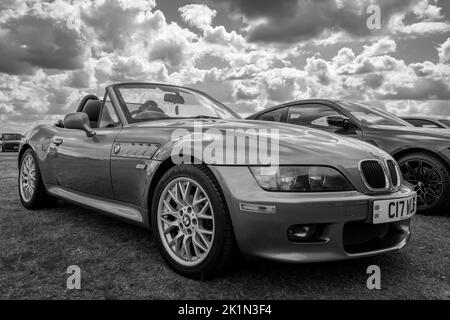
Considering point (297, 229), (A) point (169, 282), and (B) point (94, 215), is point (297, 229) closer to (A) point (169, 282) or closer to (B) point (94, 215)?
(A) point (169, 282)

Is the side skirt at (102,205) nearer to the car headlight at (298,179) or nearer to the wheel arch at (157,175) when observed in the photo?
the wheel arch at (157,175)

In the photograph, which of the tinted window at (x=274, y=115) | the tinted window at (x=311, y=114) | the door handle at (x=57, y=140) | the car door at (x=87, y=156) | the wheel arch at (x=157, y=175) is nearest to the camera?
the wheel arch at (x=157, y=175)

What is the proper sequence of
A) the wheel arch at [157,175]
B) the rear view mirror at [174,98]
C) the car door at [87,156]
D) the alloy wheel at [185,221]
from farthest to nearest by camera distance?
the rear view mirror at [174,98] < the car door at [87,156] < the wheel arch at [157,175] < the alloy wheel at [185,221]

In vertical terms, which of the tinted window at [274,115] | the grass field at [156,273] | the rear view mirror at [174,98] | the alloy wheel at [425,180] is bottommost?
the grass field at [156,273]

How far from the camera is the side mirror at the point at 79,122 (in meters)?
3.32

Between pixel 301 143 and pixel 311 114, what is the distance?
307cm

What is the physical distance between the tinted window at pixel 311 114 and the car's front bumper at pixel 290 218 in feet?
9.94

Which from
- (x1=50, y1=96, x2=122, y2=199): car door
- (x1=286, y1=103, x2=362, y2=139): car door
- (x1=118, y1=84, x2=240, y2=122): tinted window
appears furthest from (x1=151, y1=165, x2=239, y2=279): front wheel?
(x1=286, y1=103, x2=362, y2=139): car door

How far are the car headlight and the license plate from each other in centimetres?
20

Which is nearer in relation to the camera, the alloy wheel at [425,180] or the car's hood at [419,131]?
the alloy wheel at [425,180]

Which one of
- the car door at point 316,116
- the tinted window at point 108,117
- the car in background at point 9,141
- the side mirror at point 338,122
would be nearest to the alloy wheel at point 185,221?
the tinted window at point 108,117

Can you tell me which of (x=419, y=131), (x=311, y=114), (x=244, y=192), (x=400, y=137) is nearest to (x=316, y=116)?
(x=311, y=114)

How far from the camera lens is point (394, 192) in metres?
2.46

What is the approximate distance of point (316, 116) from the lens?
5254 mm
